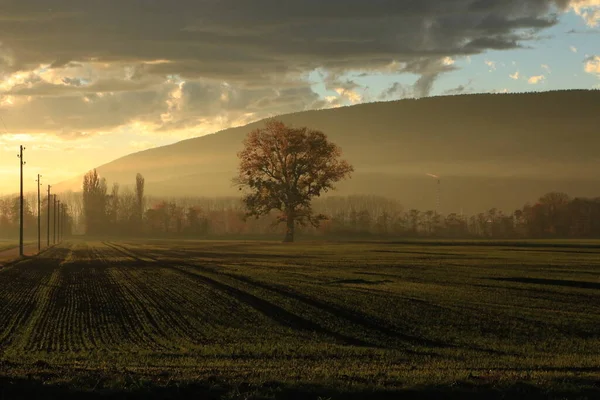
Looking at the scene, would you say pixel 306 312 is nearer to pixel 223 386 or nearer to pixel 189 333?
pixel 189 333

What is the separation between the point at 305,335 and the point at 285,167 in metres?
87.7

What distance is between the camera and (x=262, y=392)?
17281mm

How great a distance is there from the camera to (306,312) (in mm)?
33781

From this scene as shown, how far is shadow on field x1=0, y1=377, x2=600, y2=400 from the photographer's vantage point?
1727 centimetres

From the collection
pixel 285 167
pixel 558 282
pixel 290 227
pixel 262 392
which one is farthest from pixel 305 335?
pixel 290 227

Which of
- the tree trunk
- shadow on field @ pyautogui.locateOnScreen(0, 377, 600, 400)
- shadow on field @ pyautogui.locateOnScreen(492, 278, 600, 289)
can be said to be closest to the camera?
shadow on field @ pyautogui.locateOnScreen(0, 377, 600, 400)

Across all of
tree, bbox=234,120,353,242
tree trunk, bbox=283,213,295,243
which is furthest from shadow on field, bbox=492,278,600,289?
tree trunk, bbox=283,213,295,243

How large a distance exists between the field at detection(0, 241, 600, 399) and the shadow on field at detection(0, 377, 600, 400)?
4 centimetres

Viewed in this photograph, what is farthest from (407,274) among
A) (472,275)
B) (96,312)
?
(96,312)

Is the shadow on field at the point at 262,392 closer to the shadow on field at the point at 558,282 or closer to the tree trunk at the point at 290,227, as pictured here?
the shadow on field at the point at 558,282

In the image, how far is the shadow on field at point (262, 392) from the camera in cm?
1727

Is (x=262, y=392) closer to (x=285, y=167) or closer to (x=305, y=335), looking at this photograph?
(x=305, y=335)

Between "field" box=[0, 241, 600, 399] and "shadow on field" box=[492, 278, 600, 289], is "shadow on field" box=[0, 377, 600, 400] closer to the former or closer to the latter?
"field" box=[0, 241, 600, 399]

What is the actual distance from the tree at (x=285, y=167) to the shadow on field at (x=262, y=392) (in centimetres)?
9521
